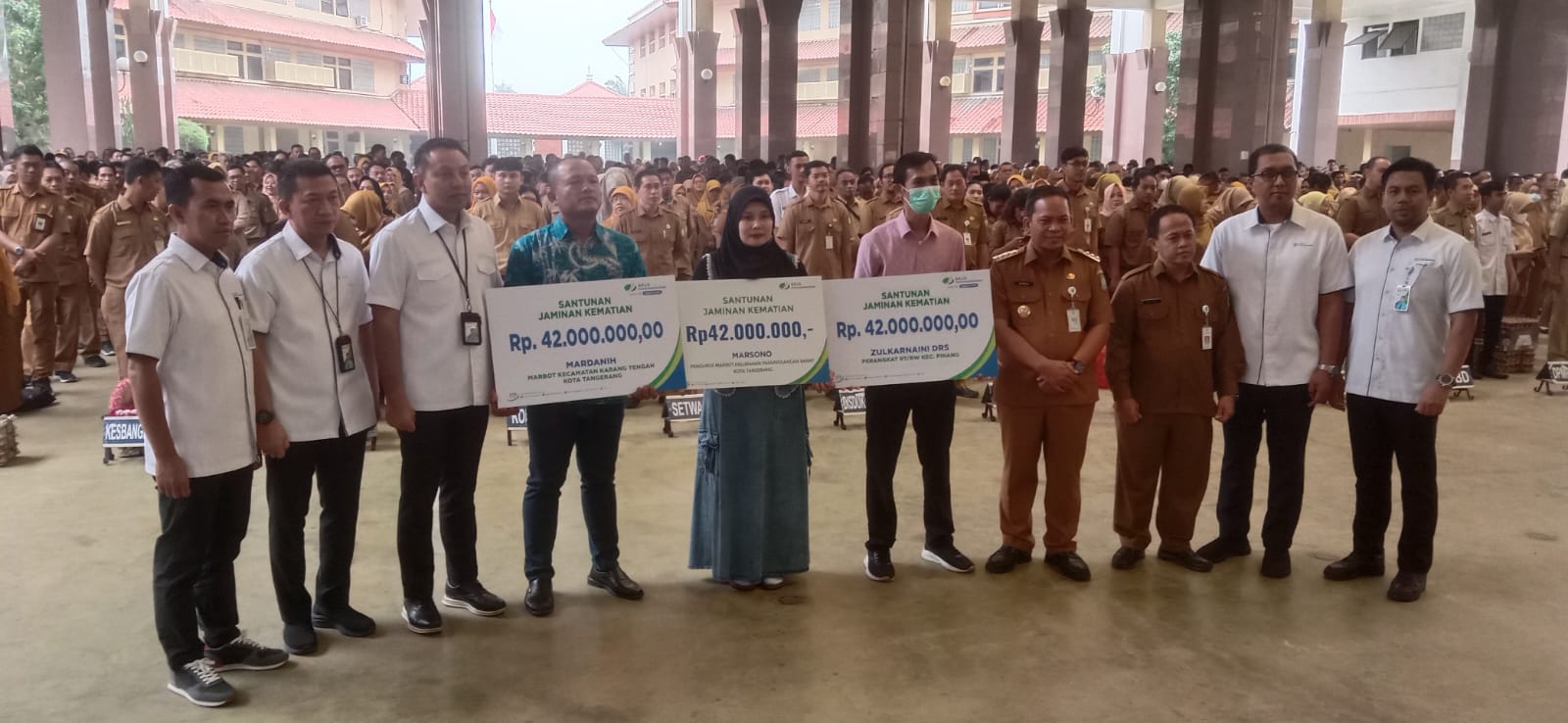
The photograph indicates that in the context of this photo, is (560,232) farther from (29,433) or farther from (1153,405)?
(29,433)

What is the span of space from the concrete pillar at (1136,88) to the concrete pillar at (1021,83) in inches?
318

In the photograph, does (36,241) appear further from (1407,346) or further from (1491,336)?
(1491,336)

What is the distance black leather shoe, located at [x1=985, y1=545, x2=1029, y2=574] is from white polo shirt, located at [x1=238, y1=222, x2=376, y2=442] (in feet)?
8.79

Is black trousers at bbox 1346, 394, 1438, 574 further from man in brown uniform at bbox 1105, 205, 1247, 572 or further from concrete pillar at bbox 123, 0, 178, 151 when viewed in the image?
concrete pillar at bbox 123, 0, 178, 151

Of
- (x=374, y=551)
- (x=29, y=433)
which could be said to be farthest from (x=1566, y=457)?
(x=29, y=433)

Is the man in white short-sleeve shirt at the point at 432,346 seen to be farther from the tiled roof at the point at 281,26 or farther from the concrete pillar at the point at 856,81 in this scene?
the tiled roof at the point at 281,26

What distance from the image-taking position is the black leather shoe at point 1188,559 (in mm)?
4801

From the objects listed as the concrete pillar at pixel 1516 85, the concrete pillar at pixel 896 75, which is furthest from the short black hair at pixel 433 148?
the concrete pillar at pixel 1516 85

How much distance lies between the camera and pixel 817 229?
8.23 metres

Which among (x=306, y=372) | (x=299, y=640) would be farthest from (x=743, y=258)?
(x=299, y=640)

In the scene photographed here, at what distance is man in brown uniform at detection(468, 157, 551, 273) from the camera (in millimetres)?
8008

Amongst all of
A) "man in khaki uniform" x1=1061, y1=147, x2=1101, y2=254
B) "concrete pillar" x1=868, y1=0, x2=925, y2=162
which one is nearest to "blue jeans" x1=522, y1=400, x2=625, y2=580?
"man in khaki uniform" x1=1061, y1=147, x2=1101, y2=254

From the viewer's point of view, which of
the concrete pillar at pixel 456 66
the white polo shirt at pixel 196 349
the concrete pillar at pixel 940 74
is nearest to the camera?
the white polo shirt at pixel 196 349

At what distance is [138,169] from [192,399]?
4163mm
